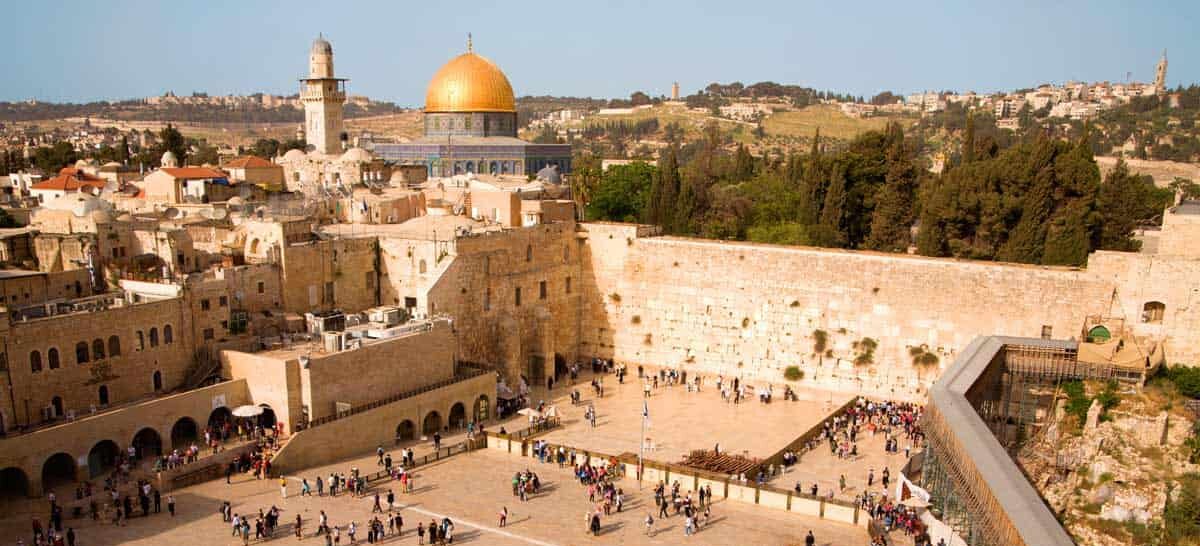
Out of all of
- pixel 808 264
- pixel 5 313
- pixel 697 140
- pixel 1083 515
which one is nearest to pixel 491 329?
pixel 808 264

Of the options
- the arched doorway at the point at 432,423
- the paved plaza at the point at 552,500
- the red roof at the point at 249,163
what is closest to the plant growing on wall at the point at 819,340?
the paved plaza at the point at 552,500

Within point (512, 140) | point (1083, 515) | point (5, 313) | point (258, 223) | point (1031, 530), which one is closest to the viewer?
point (1031, 530)

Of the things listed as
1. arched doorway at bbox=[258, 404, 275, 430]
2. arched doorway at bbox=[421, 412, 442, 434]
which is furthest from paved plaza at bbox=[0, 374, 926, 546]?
arched doorway at bbox=[258, 404, 275, 430]

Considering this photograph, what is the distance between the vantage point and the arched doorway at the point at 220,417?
758 inches

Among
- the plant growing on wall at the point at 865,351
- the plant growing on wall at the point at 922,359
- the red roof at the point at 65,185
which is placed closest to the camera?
the plant growing on wall at the point at 922,359

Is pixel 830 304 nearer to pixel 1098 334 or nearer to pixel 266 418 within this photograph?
pixel 1098 334

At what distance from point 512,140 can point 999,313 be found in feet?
76.8

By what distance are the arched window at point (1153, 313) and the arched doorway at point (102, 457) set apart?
74.1 ft

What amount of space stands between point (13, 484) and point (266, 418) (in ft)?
15.4

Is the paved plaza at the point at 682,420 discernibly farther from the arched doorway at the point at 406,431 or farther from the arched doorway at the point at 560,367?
the arched doorway at the point at 406,431

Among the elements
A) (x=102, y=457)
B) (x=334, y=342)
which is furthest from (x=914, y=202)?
(x=102, y=457)

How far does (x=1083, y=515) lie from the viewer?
1762 centimetres

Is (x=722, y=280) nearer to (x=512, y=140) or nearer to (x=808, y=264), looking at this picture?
(x=808, y=264)

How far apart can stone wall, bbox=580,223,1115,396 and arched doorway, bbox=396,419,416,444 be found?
9.14m
